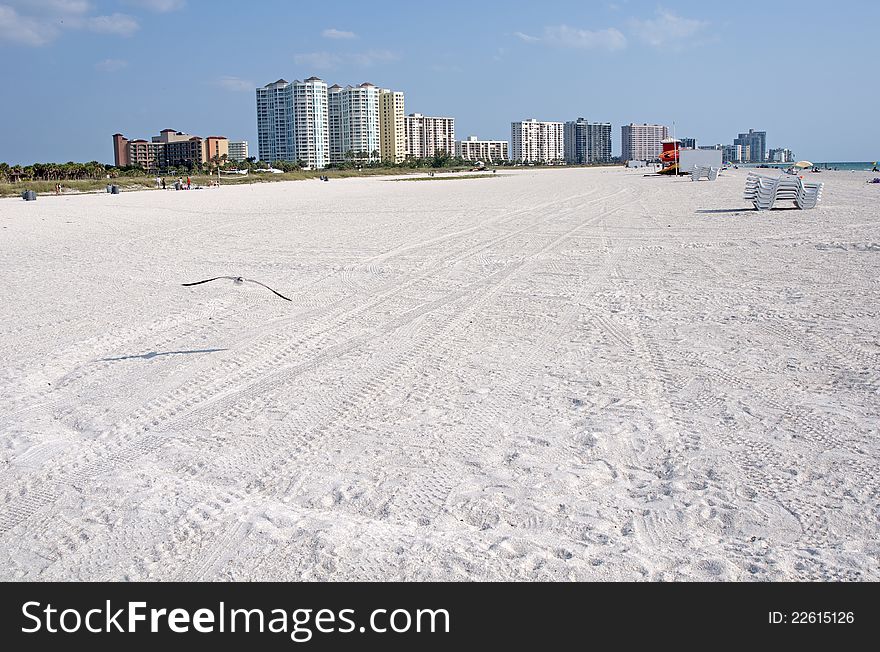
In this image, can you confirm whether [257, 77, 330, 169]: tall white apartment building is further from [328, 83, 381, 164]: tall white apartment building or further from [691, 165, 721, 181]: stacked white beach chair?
[691, 165, 721, 181]: stacked white beach chair

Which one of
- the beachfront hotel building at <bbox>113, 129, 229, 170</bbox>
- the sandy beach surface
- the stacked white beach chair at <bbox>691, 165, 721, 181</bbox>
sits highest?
the beachfront hotel building at <bbox>113, 129, 229, 170</bbox>

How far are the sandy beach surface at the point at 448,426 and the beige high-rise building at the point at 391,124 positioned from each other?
173 metres

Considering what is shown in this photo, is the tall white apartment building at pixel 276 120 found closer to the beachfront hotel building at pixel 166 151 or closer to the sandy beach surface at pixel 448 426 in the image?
the beachfront hotel building at pixel 166 151

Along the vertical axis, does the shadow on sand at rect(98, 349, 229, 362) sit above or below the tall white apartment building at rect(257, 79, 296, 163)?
below

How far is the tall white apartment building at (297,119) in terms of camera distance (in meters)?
178

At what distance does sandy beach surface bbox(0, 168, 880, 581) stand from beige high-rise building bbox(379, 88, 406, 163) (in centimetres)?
17292

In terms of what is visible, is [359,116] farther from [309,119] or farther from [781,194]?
[781,194]

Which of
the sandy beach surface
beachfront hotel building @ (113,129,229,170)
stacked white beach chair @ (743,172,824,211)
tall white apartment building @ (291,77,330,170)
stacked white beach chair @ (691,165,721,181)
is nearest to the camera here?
the sandy beach surface

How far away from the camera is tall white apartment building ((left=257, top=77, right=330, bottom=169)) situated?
585 ft

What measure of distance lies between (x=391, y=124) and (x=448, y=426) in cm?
18266

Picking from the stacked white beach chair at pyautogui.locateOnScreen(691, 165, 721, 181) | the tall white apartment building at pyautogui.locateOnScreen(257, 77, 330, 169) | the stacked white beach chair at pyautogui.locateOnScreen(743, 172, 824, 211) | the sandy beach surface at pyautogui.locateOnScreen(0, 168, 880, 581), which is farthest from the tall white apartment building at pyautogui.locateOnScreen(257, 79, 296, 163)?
the sandy beach surface at pyautogui.locateOnScreen(0, 168, 880, 581)

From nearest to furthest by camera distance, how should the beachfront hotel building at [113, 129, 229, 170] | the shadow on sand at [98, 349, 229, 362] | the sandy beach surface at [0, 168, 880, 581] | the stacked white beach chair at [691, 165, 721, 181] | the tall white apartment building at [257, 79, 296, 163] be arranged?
the sandy beach surface at [0, 168, 880, 581] → the shadow on sand at [98, 349, 229, 362] → the stacked white beach chair at [691, 165, 721, 181] → the beachfront hotel building at [113, 129, 229, 170] → the tall white apartment building at [257, 79, 296, 163]
